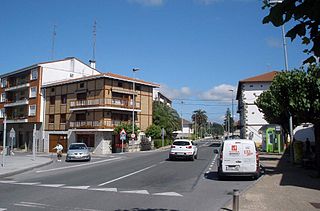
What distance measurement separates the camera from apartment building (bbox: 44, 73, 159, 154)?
157ft

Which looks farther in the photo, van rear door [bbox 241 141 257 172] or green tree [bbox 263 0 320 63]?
van rear door [bbox 241 141 257 172]

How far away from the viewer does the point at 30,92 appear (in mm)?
57000

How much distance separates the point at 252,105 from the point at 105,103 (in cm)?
2381

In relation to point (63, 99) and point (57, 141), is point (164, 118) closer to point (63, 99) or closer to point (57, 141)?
point (63, 99)

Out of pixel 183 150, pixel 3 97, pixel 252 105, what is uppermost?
pixel 3 97


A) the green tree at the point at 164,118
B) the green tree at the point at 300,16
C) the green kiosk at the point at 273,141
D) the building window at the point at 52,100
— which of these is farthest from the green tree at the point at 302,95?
the green tree at the point at 164,118

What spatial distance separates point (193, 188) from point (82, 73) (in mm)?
50554

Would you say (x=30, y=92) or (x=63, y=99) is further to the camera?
(x=30, y=92)

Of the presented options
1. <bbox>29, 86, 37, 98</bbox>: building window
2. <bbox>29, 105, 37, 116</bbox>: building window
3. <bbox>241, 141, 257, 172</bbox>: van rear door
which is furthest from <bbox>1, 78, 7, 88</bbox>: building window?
<bbox>241, 141, 257, 172</bbox>: van rear door

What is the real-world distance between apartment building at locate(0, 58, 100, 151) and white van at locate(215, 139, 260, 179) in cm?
4468

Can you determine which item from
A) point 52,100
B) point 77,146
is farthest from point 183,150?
point 52,100

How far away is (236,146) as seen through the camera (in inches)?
615

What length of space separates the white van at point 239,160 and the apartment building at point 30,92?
147ft

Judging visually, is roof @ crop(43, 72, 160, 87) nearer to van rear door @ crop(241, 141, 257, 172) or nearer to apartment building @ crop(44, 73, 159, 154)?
apartment building @ crop(44, 73, 159, 154)
